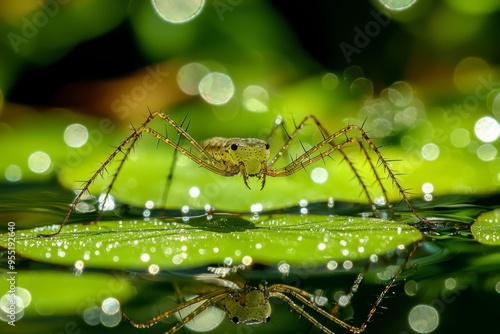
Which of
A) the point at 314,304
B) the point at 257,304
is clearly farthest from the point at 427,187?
the point at 257,304

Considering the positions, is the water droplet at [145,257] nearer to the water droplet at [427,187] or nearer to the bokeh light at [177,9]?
the water droplet at [427,187]

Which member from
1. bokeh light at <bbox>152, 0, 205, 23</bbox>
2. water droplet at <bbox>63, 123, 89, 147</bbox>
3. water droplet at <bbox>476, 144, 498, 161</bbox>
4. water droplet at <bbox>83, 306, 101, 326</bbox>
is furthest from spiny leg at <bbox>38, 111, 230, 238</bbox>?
bokeh light at <bbox>152, 0, 205, 23</bbox>

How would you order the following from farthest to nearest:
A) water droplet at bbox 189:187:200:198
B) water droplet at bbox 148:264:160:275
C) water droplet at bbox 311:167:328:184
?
water droplet at bbox 311:167:328:184 < water droplet at bbox 189:187:200:198 < water droplet at bbox 148:264:160:275

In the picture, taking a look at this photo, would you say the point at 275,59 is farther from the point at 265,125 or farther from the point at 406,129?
the point at 406,129

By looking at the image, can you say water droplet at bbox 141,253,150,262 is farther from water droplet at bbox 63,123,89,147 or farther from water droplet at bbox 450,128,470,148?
water droplet at bbox 63,123,89,147

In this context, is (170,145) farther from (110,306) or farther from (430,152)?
(430,152)

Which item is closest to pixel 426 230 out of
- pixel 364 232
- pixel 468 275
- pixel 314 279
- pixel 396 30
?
pixel 364 232
